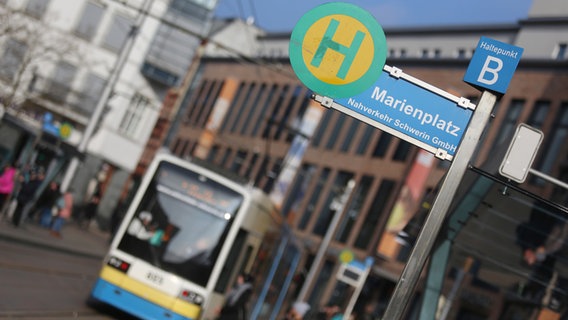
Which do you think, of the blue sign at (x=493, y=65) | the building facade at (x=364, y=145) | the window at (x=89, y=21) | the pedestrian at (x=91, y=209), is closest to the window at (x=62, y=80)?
the window at (x=89, y=21)

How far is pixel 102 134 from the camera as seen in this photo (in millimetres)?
49844

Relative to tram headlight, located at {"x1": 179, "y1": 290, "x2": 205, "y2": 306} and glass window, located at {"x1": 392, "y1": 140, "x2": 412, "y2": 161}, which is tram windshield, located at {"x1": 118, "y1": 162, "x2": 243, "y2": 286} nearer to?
tram headlight, located at {"x1": 179, "y1": 290, "x2": 205, "y2": 306}

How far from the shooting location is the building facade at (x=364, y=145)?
116 ft

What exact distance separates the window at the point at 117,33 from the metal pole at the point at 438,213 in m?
41.7

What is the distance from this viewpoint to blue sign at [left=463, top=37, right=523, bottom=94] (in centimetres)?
608

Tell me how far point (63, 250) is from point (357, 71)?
21.1 m

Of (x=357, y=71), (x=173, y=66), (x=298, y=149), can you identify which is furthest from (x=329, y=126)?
(x=357, y=71)

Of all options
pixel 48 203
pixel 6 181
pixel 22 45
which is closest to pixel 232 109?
pixel 22 45

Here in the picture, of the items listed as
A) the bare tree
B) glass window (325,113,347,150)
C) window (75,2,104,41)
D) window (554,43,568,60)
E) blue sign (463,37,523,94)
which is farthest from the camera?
glass window (325,113,347,150)

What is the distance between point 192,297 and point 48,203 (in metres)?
14.5

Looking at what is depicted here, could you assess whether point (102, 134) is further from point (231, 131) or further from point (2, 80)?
point (2, 80)

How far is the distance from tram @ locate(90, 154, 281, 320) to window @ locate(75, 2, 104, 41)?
31174 mm

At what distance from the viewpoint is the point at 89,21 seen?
151 ft

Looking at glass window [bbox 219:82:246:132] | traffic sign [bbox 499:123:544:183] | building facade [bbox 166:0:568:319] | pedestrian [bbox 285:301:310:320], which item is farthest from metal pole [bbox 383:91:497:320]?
glass window [bbox 219:82:246:132]
